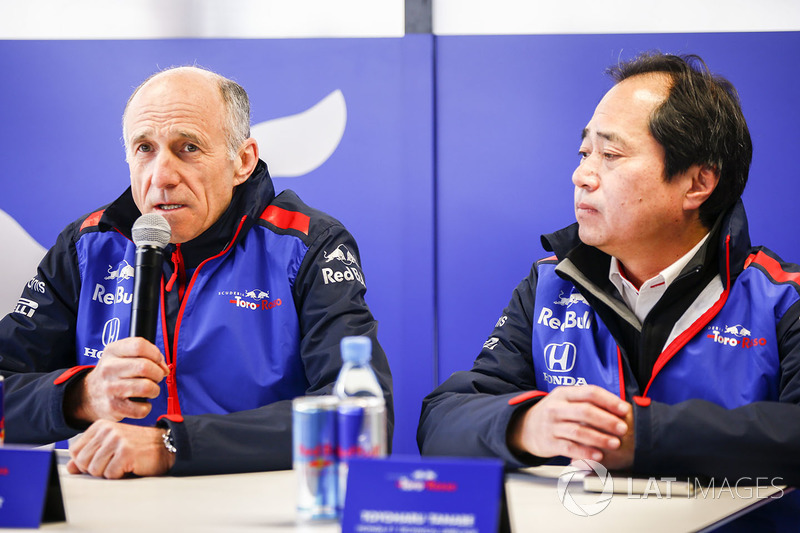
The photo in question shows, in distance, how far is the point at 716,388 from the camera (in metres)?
1.66

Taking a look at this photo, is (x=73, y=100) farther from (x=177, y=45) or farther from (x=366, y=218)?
(x=366, y=218)

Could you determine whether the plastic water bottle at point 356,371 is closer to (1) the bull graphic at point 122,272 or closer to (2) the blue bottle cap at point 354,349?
(2) the blue bottle cap at point 354,349

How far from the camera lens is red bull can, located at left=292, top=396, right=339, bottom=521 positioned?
0.93m

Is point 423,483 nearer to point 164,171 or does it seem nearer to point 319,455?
point 319,455

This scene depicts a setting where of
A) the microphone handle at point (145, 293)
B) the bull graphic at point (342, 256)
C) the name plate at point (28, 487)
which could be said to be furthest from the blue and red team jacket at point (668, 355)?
the name plate at point (28, 487)

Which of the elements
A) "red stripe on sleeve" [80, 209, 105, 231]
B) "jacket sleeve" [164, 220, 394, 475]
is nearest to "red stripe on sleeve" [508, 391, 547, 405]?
"jacket sleeve" [164, 220, 394, 475]

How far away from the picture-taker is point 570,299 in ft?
6.02

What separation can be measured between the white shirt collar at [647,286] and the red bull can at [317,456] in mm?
1015

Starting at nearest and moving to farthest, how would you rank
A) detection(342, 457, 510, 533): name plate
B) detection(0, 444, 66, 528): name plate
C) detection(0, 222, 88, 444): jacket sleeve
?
detection(342, 457, 510, 533): name plate → detection(0, 444, 66, 528): name plate → detection(0, 222, 88, 444): jacket sleeve

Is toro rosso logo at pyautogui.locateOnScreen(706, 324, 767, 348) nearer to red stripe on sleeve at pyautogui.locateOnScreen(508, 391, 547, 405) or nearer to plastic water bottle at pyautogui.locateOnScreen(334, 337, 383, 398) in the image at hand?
red stripe on sleeve at pyautogui.locateOnScreen(508, 391, 547, 405)

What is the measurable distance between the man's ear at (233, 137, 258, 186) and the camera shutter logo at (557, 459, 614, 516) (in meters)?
1.08

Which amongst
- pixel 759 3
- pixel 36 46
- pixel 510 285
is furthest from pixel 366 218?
pixel 759 3

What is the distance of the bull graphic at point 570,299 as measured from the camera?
1.82 metres

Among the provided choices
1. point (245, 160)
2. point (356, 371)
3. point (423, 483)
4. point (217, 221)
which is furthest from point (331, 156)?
point (423, 483)
